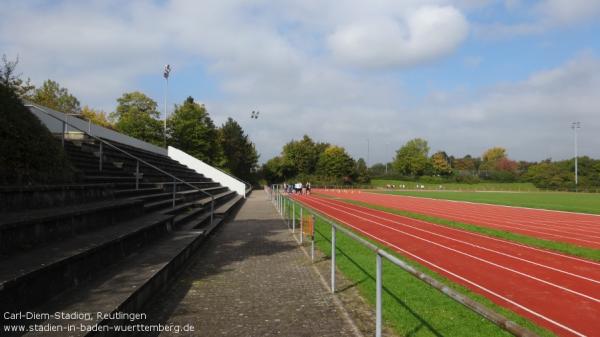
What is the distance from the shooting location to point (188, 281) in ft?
21.8

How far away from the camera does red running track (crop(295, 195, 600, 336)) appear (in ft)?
18.5

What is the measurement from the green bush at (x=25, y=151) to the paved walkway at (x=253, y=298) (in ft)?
9.86

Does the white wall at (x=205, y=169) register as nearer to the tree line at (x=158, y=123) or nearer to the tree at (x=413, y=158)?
the tree line at (x=158, y=123)

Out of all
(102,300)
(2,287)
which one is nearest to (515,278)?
(102,300)

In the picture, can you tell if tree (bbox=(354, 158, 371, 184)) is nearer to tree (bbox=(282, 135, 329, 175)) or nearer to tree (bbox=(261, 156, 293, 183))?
tree (bbox=(282, 135, 329, 175))

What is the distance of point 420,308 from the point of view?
18.2 feet

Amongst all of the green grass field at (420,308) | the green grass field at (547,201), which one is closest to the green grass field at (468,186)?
the green grass field at (547,201)

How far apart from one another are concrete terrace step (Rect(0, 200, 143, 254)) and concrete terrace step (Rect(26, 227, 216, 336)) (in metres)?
0.87

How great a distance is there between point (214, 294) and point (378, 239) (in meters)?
6.86

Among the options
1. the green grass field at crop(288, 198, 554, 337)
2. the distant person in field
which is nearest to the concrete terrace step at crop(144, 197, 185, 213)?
the green grass field at crop(288, 198, 554, 337)

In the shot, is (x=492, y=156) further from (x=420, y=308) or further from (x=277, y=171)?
(x=420, y=308)

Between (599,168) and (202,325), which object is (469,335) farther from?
(599,168)

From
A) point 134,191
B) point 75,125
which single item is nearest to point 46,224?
point 134,191

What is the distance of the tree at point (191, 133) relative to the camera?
189 ft
